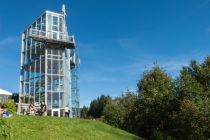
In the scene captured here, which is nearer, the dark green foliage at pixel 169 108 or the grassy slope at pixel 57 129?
the grassy slope at pixel 57 129

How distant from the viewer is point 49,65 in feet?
180

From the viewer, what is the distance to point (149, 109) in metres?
42.2

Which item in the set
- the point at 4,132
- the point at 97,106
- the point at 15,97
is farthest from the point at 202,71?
the point at 97,106

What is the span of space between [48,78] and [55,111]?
5089mm

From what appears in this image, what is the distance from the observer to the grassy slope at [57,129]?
23219 millimetres

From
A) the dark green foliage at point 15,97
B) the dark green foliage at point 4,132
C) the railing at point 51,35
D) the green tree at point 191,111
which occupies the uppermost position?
the railing at point 51,35

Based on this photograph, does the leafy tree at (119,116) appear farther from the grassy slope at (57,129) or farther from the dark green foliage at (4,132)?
the dark green foliage at (4,132)

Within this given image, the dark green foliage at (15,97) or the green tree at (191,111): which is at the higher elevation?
the dark green foliage at (15,97)

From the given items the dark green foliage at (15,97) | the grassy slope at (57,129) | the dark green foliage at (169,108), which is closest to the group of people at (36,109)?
the grassy slope at (57,129)

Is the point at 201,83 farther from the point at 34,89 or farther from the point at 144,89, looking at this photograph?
the point at 34,89

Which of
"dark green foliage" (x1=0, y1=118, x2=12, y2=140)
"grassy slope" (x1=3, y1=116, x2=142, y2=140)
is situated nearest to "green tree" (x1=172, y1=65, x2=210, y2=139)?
"grassy slope" (x1=3, y1=116, x2=142, y2=140)

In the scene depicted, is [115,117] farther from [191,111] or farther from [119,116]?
[191,111]

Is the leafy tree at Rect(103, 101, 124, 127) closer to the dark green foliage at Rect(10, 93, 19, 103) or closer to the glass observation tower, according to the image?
the glass observation tower

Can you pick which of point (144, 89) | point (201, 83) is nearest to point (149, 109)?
point (144, 89)
